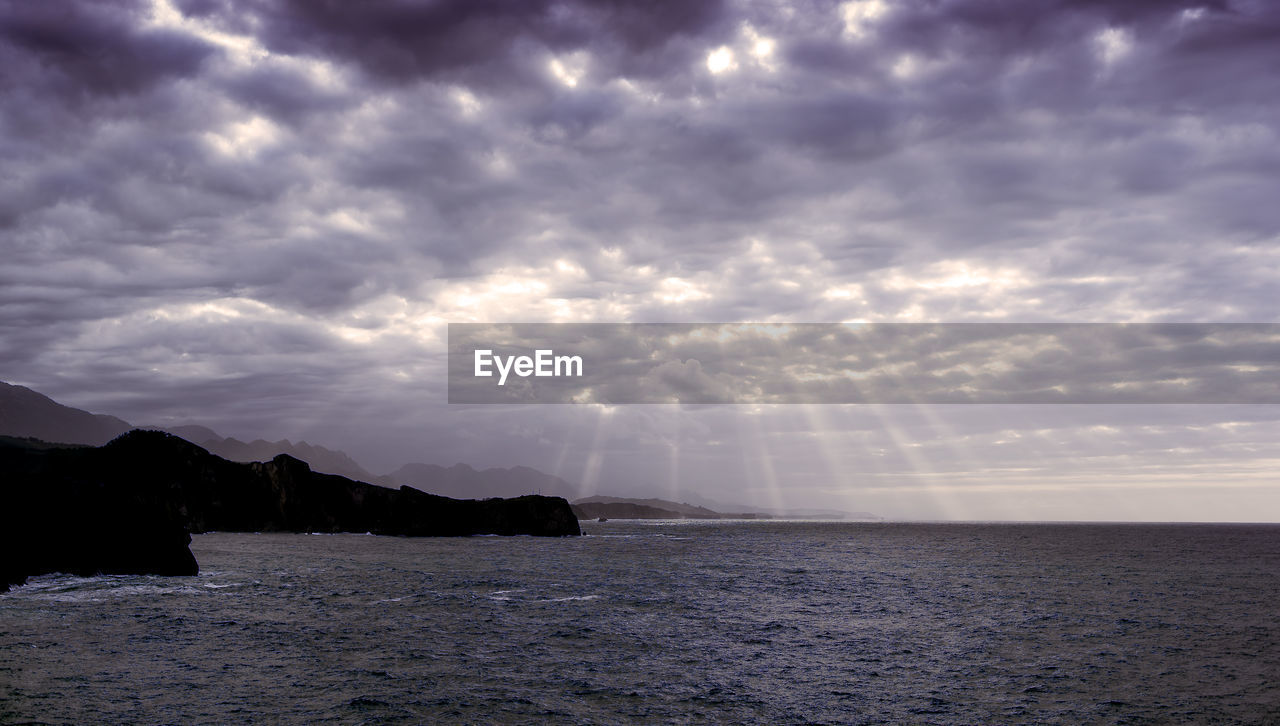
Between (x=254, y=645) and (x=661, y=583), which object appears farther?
(x=661, y=583)

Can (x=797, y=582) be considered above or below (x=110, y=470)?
below

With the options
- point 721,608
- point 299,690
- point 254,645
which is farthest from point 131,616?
point 721,608

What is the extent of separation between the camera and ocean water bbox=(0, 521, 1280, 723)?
89.9 feet

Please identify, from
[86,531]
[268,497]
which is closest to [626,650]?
[86,531]

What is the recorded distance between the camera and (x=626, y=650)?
126 feet

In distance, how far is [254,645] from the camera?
37406 millimetres

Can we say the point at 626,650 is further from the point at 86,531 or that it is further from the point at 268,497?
the point at 268,497

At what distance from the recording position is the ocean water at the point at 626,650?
27.4 metres

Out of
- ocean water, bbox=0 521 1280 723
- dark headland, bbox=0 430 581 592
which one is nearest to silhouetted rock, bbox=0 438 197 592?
ocean water, bbox=0 521 1280 723

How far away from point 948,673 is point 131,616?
150 ft

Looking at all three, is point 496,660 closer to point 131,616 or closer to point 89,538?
point 131,616

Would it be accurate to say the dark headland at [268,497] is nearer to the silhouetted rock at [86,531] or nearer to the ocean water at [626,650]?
the silhouetted rock at [86,531]

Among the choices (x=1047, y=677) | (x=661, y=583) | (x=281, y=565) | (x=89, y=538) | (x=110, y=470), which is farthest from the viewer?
(x=110, y=470)

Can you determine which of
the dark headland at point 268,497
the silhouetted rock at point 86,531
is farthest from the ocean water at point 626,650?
the dark headland at point 268,497
